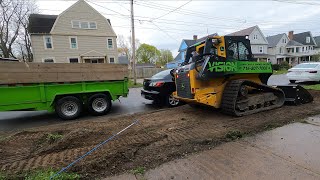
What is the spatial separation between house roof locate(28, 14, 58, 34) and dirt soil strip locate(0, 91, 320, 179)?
22.9m

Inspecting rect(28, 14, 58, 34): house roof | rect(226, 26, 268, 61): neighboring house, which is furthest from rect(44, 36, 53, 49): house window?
rect(226, 26, 268, 61): neighboring house

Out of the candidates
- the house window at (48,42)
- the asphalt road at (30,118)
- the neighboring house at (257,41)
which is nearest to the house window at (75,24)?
the house window at (48,42)

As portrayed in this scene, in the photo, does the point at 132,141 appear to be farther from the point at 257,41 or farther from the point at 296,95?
the point at 257,41

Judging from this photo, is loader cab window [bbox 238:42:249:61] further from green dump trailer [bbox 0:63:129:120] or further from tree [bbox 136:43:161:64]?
tree [bbox 136:43:161:64]

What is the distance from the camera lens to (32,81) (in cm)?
588

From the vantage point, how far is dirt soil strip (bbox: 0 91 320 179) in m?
3.22

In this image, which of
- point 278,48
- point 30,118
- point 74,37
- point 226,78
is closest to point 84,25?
point 74,37

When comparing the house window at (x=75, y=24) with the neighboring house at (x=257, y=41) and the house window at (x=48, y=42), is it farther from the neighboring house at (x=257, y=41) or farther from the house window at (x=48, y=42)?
the neighboring house at (x=257, y=41)

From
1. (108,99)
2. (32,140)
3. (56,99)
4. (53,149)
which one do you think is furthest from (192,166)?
(56,99)

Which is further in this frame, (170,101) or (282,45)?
(282,45)

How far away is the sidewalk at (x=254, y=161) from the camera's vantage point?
2.83m

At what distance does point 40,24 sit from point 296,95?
2737 centimetres

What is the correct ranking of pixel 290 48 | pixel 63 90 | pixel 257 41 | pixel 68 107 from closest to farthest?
pixel 63 90, pixel 68 107, pixel 257 41, pixel 290 48

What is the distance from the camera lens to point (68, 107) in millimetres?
6508
